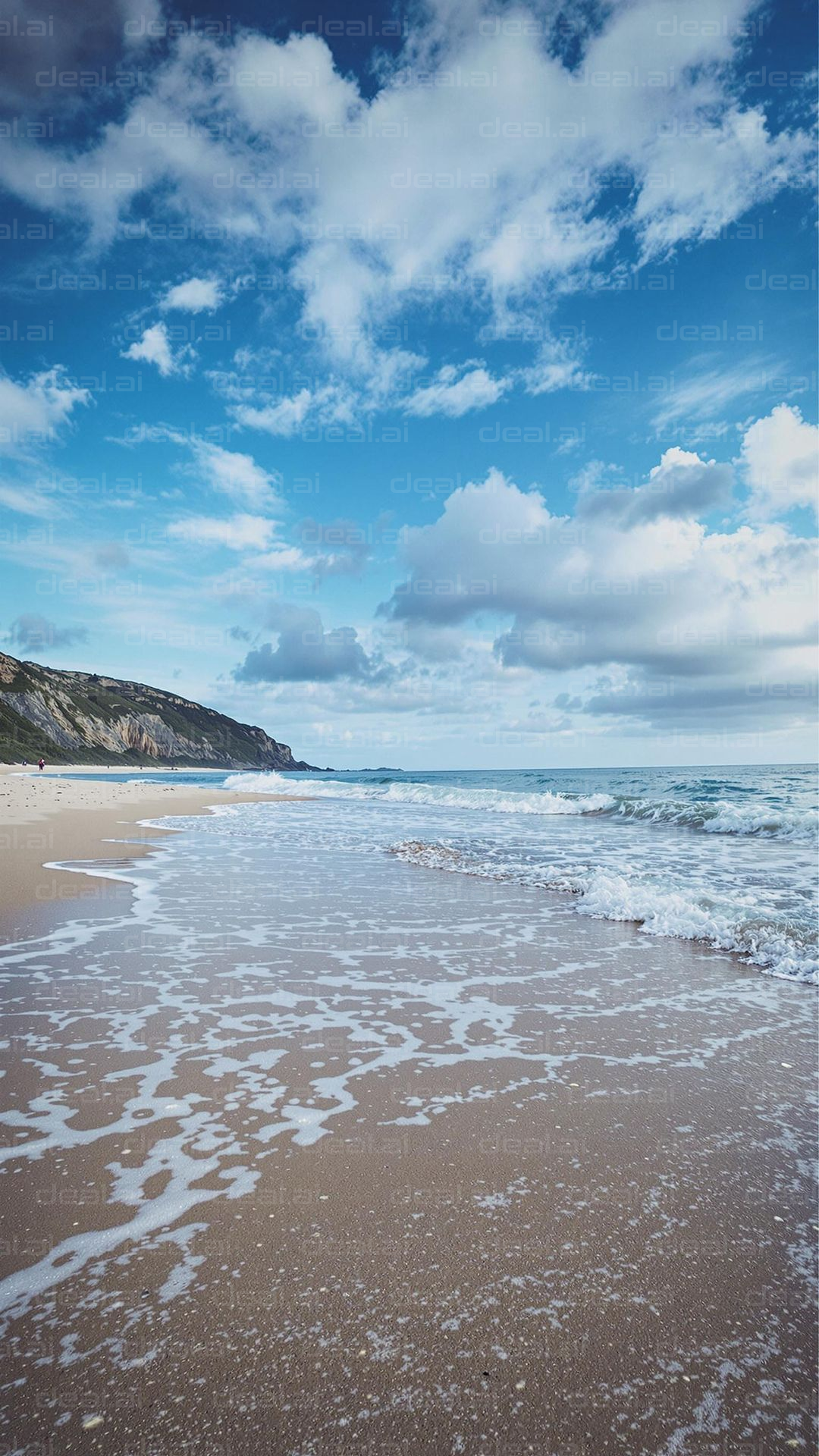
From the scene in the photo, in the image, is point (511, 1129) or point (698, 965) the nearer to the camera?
point (511, 1129)

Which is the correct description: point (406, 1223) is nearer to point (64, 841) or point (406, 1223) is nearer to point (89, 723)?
point (64, 841)

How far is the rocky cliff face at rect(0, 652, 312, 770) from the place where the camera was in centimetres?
10426

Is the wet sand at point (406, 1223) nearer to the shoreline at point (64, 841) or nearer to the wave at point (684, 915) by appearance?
the wave at point (684, 915)

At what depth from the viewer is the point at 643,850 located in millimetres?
15797

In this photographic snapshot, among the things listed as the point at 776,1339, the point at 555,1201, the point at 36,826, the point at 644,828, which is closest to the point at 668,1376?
Answer: the point at 776,1339

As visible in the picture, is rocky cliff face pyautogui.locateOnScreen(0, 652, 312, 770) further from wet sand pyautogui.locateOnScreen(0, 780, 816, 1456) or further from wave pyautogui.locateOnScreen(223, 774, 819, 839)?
wet sand pyautogui.locateOnScreen(0, 780, 816, 1456)

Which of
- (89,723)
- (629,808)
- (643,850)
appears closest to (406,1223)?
(643,850)

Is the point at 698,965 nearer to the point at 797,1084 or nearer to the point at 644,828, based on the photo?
the point at 797,1084

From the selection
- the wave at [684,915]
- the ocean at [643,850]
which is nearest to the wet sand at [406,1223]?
the wave at [684,915]

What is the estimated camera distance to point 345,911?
350 inches

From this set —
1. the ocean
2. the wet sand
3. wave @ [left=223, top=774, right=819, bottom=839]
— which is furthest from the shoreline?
wave @ [left=223, top=774, right=819, bottom=839]

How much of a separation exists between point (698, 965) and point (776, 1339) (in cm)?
505

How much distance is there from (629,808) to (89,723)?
12656cm

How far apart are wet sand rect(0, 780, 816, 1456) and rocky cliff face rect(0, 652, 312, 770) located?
95834 mm
